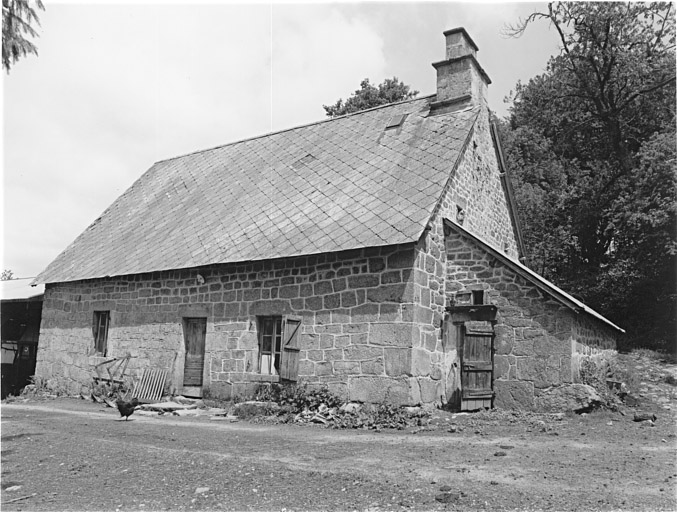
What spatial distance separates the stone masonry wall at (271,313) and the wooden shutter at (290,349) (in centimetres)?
11

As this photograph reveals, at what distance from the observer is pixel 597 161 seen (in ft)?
73.1

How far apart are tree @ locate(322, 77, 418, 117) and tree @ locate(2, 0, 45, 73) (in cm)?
2218

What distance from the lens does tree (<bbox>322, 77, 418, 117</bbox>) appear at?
27737 mm

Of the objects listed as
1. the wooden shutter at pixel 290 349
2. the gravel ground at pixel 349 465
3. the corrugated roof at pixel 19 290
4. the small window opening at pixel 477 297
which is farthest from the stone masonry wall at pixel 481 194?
the corrugated roof at pixel 19 290

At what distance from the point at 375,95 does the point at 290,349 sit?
782 inches

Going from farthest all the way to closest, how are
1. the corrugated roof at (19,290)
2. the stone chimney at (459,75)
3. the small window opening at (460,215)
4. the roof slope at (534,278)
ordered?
the corrugated roof at (19,290)
the stone chimney at (459,75)
the small window opening at (460,215)
the roof slope at (534,278)

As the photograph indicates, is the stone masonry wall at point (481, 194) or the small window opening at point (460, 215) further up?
the stone masonry wall at point (481, 194)

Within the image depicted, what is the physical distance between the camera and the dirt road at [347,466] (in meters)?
4.91

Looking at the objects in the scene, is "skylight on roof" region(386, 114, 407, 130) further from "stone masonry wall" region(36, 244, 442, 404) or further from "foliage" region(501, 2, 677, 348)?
"foliage" region(501, 2, 677, 348)

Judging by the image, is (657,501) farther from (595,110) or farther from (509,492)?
(595,110)

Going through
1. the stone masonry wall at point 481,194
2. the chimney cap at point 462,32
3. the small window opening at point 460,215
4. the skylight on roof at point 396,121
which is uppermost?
the chimney cap at point 462,32

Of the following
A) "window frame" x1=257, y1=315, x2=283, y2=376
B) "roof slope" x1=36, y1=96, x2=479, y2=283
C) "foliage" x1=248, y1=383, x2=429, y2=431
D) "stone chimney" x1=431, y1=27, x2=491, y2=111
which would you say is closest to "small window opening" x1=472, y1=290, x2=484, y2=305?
"roof slope" x1=36, y1=96, x2=479, y2=283

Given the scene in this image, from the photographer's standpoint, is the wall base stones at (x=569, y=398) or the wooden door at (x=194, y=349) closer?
the wall base stones at (x=569, y=398)

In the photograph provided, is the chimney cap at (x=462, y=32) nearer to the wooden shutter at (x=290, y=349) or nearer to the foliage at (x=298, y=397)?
the wooden shutter at (x=290, y=349)
